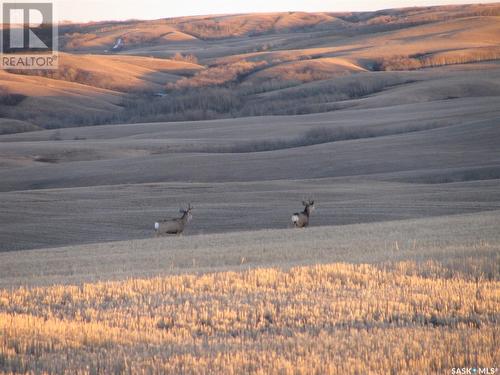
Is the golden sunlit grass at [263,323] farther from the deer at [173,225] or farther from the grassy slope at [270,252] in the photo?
the deer at [173,225]

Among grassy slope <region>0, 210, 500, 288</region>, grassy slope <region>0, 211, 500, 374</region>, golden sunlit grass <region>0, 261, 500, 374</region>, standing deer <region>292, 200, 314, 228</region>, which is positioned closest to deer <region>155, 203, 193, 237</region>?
grassy slope <region>0, 210, 500, 288</region>

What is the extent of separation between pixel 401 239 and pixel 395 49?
16628 centimetres

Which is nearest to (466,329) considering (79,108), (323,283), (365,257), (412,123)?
(323,283)

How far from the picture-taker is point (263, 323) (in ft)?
34.0

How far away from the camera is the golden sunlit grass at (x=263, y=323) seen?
323 inches

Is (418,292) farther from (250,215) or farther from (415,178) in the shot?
(415,178)

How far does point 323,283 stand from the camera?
1339cm

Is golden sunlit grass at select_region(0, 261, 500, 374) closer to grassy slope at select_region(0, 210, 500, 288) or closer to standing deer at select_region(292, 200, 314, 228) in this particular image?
grassy slope at select_region(0, 210, 500, 288)

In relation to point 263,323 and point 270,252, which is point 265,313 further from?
point 270,252

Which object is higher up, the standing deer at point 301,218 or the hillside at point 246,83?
the hillside at point 246,83

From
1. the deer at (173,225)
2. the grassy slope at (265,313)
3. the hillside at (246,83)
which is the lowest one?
the deer at (173,225)

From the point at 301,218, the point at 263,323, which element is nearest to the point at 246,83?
the point at 301,218

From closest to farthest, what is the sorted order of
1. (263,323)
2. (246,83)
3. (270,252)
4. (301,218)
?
(263,323), (270,252), (301,218), (246,83)

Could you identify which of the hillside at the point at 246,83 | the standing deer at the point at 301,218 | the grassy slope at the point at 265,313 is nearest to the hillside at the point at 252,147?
the hillside at the point at 246,83
